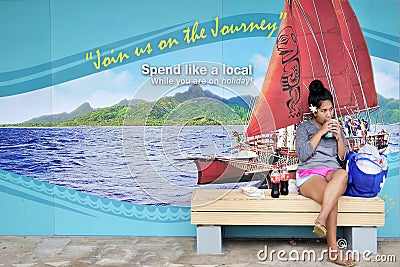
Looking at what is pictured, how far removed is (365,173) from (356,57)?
37.6 inches

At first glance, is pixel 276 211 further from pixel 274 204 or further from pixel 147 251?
pixel 147 251

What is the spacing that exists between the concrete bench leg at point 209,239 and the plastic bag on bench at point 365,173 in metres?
0.94

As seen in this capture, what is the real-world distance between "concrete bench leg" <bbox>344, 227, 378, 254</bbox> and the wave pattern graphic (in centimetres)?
126

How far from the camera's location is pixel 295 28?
4.41 metres

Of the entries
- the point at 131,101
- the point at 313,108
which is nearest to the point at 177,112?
the point at 131,101

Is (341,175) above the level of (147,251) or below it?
above

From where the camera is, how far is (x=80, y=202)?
460 cm

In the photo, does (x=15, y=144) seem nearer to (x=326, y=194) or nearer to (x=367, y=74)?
(x=326, y=194)

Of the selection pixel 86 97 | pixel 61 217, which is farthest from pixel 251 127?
pixel 61 217

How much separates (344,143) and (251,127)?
70 cm

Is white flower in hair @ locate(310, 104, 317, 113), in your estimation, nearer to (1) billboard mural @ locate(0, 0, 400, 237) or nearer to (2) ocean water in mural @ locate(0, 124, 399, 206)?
(1) billboard mural @ locate(0, 0, 400, 237)

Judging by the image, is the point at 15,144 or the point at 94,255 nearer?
the point at 94,255

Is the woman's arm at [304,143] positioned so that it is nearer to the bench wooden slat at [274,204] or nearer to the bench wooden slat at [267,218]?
the bench wooden slat at [274,204]

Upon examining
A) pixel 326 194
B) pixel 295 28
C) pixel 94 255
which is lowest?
pixel 94 255
